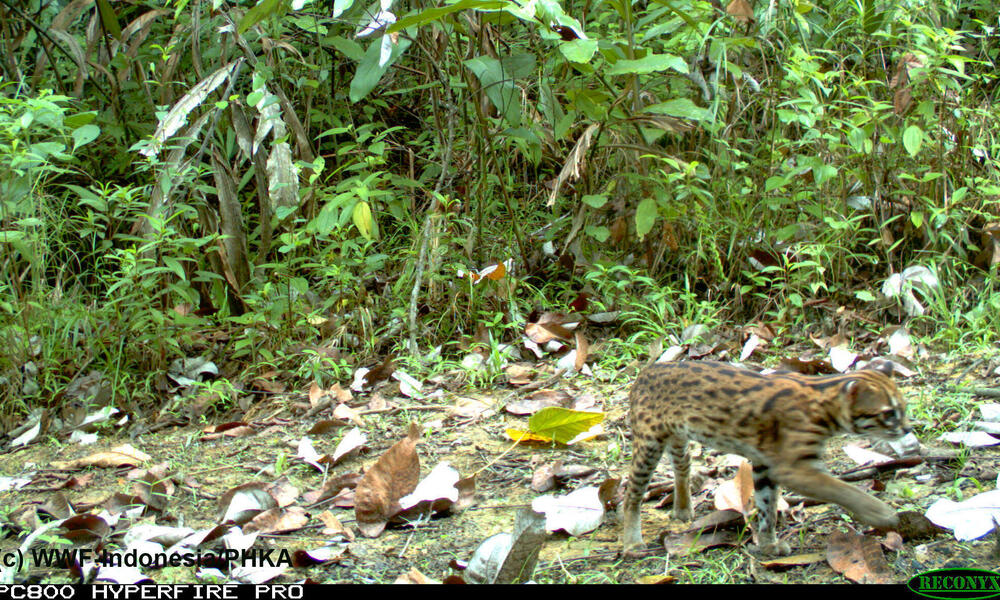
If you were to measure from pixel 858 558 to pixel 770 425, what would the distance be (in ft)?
1.55

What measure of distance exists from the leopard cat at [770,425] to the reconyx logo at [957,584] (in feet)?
0.81

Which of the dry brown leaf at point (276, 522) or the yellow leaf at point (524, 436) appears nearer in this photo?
the dry brown leaf at point (276, 522)

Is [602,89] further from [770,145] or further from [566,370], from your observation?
[566,370]

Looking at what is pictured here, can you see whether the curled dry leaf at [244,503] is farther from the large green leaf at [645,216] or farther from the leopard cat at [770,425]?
the large green leaf at [645,216]

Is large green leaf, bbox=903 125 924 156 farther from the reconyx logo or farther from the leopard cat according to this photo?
the reconyx logo

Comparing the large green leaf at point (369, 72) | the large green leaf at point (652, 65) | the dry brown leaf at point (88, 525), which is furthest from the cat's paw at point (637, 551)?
the large green leaf at point (369, 72)

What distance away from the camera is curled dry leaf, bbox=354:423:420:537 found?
313cm

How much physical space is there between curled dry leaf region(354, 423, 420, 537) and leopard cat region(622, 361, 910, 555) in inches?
33.0

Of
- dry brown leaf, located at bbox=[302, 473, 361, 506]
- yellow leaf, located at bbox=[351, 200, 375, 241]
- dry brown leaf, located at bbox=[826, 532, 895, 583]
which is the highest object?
yellow leaf, located at bbox=[351, 200, 375, 241]

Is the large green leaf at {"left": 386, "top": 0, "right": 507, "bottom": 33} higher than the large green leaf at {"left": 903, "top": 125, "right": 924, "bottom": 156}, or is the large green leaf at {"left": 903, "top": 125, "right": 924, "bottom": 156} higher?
the large green leaf at {"left": 386, "top": 0, "right": 507, "bottom": 33}

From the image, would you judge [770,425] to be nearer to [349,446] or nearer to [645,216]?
[349,446]

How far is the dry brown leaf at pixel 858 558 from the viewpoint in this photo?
253cm

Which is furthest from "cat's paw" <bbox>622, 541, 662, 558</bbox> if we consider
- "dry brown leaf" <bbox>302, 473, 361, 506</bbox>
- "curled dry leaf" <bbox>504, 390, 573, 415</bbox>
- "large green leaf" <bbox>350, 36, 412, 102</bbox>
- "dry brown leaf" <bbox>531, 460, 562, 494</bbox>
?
"large green leaf" <bbox>350, 36, 412, 102</bbox>

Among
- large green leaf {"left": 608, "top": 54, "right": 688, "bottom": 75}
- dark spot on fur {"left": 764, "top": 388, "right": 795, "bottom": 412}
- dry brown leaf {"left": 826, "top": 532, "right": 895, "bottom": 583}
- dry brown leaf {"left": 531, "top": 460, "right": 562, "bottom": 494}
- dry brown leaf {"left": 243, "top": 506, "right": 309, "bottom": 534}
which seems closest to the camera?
dry brown leaf {"left": 826, "top": 532, "right": 895, "bottom": 583}
